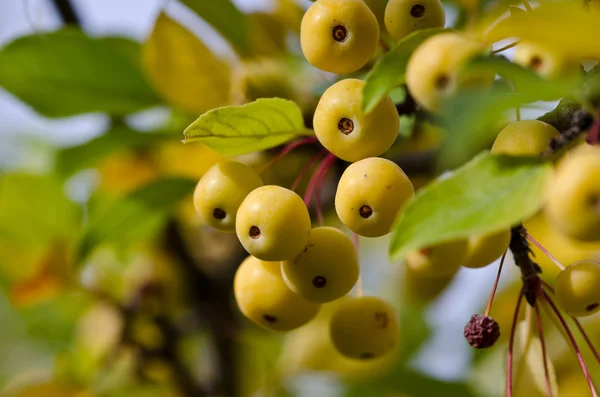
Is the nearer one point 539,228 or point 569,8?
point 569,8

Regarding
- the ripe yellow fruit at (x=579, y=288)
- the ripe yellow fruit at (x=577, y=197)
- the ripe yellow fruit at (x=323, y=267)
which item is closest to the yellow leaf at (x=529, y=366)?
the ripe yellow fruit at (x=579, y=288)

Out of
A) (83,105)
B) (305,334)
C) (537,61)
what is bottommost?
(305,334)

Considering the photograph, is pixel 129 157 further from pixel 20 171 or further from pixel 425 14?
pixel 425 14

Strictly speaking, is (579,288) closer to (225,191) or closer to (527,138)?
(527,138)

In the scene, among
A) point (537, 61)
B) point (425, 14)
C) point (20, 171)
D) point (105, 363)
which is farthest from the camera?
point (105, 363)

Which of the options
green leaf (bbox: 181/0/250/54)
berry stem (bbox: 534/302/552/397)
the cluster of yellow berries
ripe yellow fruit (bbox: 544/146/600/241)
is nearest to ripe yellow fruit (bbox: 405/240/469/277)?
the cluster of yellow berries

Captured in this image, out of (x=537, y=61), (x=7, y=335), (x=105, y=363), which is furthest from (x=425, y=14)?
(x=7, y=335)

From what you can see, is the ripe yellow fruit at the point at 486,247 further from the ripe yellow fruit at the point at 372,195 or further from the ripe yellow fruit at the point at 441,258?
the ripe yellow fruit at the point at 372,195
